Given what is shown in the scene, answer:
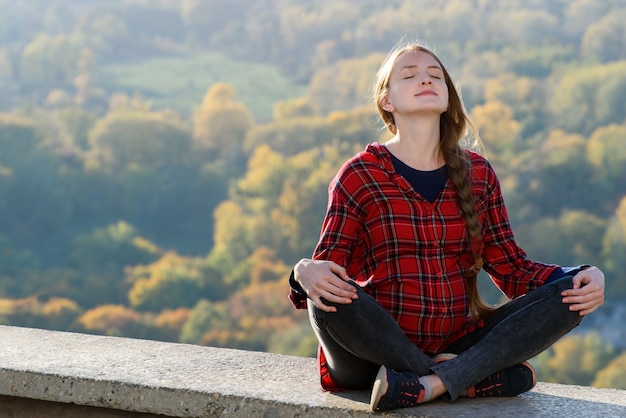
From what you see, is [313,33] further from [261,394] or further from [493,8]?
[261,394]

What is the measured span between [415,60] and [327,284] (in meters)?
0.55

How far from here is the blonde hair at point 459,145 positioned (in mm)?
1704

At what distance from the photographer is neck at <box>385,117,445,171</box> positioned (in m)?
1.75

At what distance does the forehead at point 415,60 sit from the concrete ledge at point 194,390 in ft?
2.10

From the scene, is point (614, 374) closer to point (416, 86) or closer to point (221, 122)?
point (221, 122)

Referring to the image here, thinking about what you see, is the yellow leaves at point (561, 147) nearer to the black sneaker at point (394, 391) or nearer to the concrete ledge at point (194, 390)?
the concrete ledge at point (194, 390)

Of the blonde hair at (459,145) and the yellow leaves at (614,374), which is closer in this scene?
the blonde hair at (459,145)

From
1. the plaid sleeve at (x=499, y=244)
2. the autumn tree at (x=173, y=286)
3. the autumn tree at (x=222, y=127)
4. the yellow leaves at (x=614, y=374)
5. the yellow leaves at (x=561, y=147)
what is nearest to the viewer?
the plaid sleeve at (x=499, y=244)

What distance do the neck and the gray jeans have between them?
1.04 feet

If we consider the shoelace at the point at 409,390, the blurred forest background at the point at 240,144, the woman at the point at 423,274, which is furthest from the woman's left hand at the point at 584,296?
the blurred forest background at the point at 240,144

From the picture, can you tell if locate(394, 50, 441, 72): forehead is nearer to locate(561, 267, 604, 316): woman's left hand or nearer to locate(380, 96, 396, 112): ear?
locate(380, 96, 396, 112): ear

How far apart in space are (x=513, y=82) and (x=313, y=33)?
8008 millimetres

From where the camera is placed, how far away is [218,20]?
37438 millimetres

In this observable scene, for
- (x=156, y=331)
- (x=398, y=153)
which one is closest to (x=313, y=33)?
(x=156, y=331)
